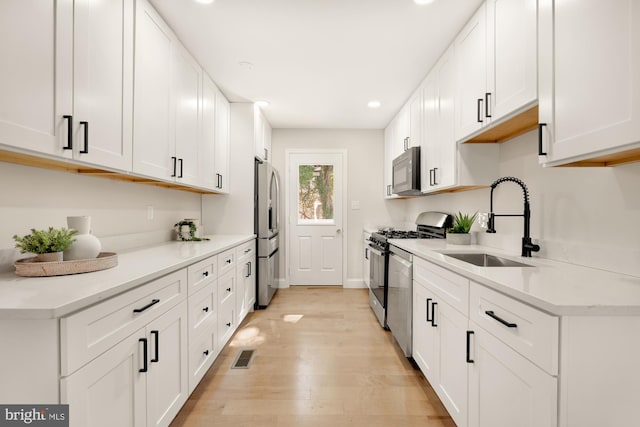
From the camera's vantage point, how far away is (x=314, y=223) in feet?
16.1

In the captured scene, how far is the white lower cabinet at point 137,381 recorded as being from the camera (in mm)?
995

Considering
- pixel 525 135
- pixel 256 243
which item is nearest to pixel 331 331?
pixel 256 243

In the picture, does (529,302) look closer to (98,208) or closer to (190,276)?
(190,276)

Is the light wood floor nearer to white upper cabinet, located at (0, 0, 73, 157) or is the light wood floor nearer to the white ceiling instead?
white upper cabinet, located at (0, 0, 73, 157)

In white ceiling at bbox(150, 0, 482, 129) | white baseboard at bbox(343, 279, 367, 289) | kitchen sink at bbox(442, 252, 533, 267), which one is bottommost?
white baseboard at bbox(343, 279, 367, 289)

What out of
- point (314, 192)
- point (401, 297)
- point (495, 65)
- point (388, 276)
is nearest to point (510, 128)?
point (495, 65)

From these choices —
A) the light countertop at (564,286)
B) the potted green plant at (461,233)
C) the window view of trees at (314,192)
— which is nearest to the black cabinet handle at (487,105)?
the light countertop at (564,286)

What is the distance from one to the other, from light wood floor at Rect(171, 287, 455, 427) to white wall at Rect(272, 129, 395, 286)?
5.54 ft

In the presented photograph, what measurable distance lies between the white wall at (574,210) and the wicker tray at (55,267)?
2.24 m

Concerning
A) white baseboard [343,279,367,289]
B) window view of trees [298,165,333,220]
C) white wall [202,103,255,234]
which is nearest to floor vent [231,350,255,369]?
white wall [202,103,255,234]

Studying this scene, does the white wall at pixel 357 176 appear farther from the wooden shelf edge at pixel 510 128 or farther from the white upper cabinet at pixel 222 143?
the wooden shelf edge at pixel 510 128

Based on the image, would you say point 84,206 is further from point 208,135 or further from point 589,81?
point 589,81

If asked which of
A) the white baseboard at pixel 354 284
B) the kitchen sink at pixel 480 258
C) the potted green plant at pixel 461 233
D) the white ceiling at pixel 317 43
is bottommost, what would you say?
the white baseboard at pixel 354 284

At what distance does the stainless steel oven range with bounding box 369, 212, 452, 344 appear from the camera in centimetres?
259
